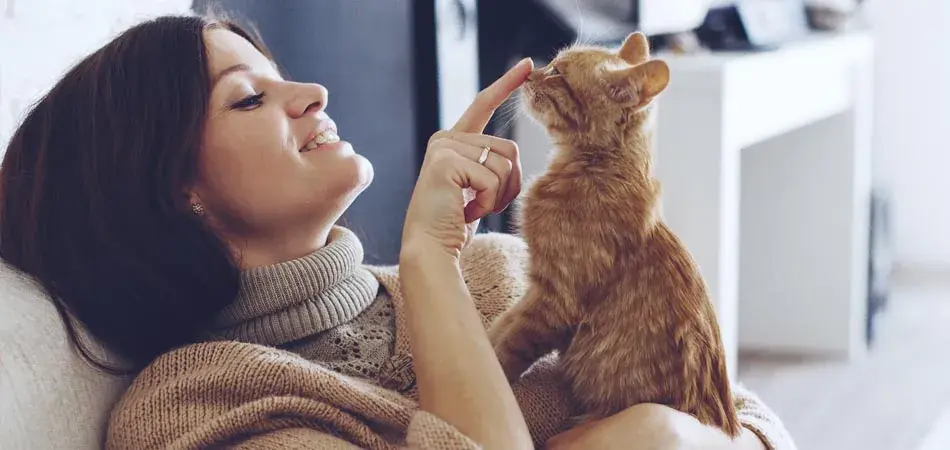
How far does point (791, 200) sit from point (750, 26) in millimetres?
738

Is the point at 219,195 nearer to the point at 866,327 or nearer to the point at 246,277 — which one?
the point at 246,277

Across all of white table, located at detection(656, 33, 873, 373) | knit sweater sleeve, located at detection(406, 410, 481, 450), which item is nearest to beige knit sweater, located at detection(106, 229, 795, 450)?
knit sweater sleeve, located at detection(406, 410, 481, 450)

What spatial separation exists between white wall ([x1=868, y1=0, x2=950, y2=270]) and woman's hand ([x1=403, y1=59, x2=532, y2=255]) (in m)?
3.06

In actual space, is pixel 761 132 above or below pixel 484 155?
below

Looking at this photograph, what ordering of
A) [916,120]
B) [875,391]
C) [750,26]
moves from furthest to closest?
[916,120]
[875,391]
[750,26]

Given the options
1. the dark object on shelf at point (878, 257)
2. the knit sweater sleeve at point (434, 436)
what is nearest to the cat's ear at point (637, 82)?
the knit sweater sleeve at point (434, 436)

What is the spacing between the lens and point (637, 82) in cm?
97

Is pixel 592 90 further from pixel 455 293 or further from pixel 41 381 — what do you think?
pixel 41 381

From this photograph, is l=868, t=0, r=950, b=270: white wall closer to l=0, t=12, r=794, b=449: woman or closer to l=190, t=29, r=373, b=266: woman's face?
l=0, t=12, r=794, b=449: woman

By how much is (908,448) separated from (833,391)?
0.36 m

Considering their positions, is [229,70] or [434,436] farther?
[229,70]

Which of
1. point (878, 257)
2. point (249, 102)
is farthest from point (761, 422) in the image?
point (878, 257)

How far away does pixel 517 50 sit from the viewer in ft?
7.27

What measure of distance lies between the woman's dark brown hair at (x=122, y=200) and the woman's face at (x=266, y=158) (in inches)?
0.9
